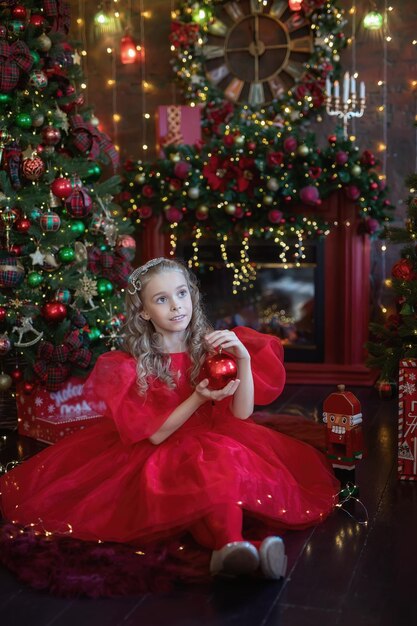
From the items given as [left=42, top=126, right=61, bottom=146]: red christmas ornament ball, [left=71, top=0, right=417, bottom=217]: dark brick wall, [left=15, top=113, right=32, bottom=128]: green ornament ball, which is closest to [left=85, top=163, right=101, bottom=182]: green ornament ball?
[left=42, top=126, right=61, bottom=146]: red christmas ornament ball

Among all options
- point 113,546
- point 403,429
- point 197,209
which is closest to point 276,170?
Result: point 197,209

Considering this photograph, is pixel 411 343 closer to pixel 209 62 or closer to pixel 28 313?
pixel 28 313

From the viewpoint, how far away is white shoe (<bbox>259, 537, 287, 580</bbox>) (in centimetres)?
216

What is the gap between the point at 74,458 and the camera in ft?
9.37

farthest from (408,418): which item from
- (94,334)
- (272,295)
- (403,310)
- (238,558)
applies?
(272,295)

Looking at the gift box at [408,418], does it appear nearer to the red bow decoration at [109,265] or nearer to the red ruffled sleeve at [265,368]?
the red ruffled sleeve at [265,368]

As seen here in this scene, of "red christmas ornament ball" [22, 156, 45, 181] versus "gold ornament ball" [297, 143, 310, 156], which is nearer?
"red christmas ornament ball" [22, 156, 45, 181]

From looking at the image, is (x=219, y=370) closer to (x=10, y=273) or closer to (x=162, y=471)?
(x=162, y=471)

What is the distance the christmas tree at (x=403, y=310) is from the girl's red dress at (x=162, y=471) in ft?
2.31

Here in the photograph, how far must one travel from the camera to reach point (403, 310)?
3314 mm

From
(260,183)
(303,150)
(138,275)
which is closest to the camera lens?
(138,275)

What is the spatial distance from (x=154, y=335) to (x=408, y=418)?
3.73 ft

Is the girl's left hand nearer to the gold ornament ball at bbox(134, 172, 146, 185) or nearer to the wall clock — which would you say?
the gold ornament ball at bbox(134, 172, 146, 185)

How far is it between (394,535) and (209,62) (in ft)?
13.8
